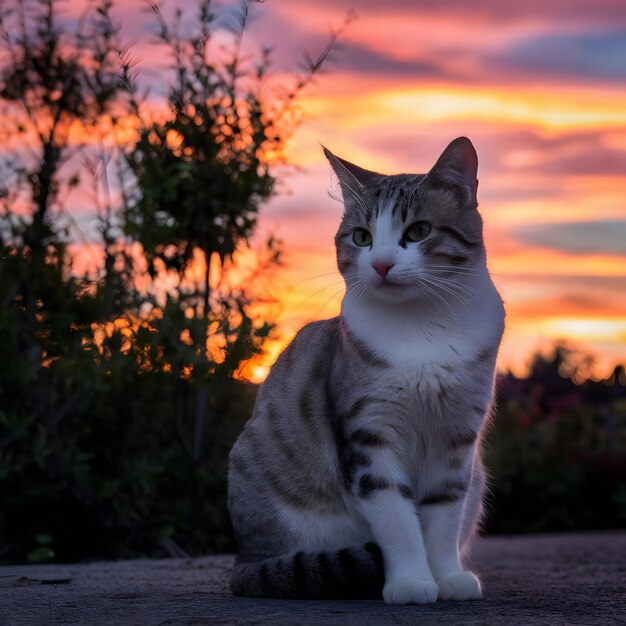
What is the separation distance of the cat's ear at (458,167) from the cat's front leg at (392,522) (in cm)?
104

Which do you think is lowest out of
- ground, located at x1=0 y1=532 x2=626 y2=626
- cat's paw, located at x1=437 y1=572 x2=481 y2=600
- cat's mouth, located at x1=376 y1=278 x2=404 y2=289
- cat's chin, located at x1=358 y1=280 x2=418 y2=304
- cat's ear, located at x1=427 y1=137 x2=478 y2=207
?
ground, located at x1=0 y1=532 x2=626 y2=626

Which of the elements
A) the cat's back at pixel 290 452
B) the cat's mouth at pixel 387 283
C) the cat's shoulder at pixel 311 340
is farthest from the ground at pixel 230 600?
Result: the cat's mouth at pixel 387 283

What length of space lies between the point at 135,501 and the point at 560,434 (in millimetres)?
5308

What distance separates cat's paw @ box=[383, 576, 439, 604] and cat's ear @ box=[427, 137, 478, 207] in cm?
143

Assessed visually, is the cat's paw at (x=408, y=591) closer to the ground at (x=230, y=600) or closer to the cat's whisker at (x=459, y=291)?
the ground at (x=230, y=600)

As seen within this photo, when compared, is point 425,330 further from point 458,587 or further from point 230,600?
point 230,600

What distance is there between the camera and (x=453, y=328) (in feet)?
11.5

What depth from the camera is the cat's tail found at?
3.29 metres

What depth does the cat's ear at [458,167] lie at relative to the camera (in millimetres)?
3586

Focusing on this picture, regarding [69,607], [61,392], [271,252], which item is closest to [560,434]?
[271,252]

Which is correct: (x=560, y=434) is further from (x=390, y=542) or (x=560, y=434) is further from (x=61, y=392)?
(x=390, y=542)

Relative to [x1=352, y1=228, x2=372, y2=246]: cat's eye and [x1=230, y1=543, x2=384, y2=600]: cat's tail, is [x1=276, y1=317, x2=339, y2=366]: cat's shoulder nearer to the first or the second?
[x1=352, y1=228, x2=372, y2=246]: cat's eye

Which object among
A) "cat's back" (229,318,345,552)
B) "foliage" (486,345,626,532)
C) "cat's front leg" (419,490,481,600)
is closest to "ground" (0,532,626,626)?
"cat's front leg" (419,490,481,600)

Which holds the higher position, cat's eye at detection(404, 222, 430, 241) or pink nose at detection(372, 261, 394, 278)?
cat's eye at detection(404, 222, 430, 241)
